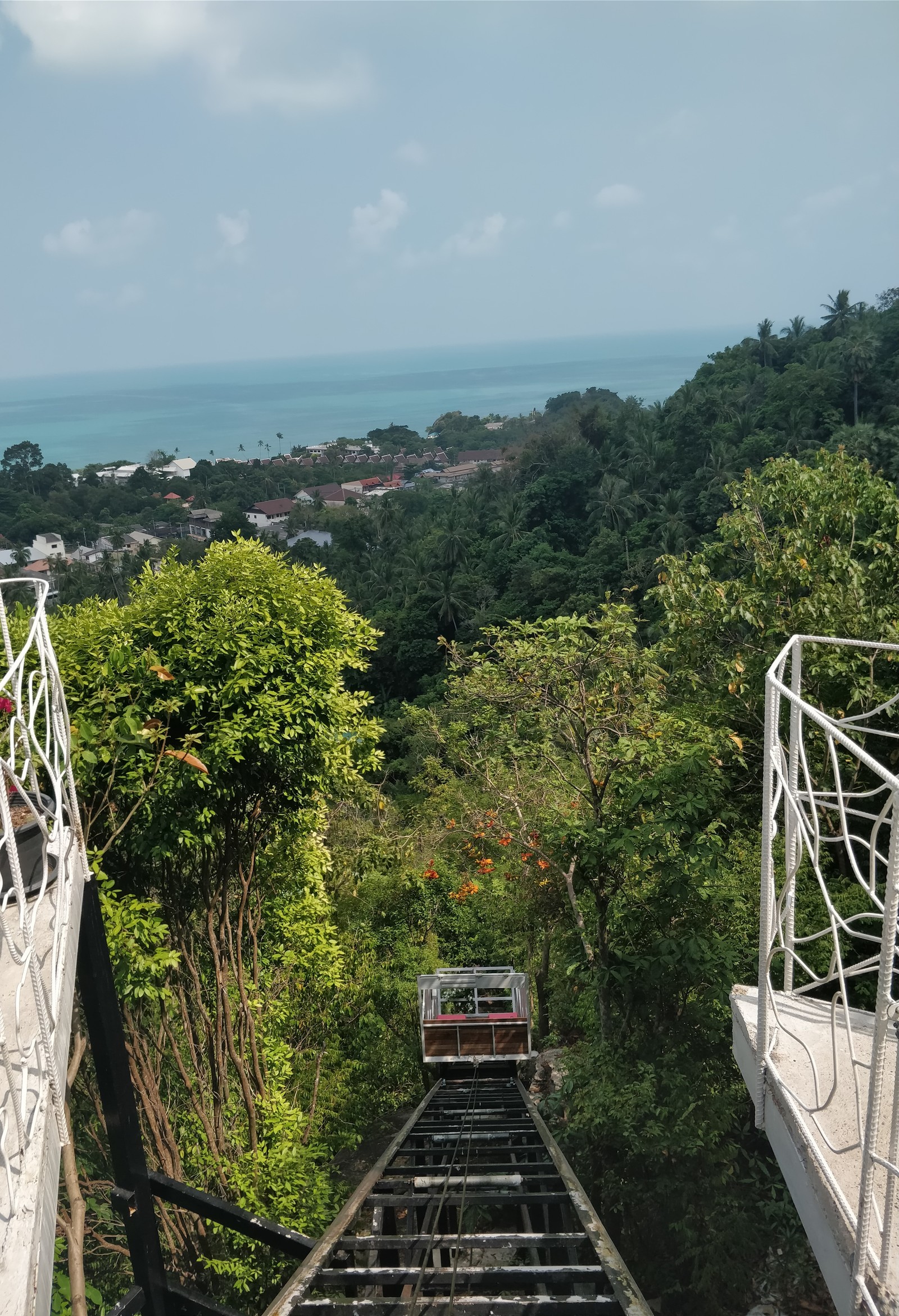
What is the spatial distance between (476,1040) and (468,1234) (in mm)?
4556

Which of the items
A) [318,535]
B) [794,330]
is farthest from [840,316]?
[318,535]

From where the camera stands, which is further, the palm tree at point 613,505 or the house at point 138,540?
the house at point 138,540

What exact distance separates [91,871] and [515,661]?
4546 millimetres

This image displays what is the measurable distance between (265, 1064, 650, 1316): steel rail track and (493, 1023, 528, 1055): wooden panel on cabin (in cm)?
29

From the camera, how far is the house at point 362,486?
86.9m

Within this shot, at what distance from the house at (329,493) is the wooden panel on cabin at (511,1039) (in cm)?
7082

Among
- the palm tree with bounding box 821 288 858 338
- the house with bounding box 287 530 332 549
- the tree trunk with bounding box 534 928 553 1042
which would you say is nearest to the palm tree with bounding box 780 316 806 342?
the palm tree with bounding box 821 288 858 338

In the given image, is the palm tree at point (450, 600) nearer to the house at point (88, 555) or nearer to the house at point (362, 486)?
the house at point (88, 555)

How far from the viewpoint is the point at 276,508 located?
7456cm

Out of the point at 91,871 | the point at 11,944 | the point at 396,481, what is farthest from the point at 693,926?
the point at 396,481

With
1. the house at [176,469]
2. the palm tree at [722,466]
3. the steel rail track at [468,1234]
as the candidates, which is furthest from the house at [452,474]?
the steel rail track at [468,1234]

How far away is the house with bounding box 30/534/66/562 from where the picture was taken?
57969 millimetres

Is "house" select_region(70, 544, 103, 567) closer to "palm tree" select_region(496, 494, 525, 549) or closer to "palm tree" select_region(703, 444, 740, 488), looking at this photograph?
"palm tree" select_region(496, 494, 525, 549)

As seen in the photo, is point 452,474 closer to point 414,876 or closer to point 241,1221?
point 414,876
